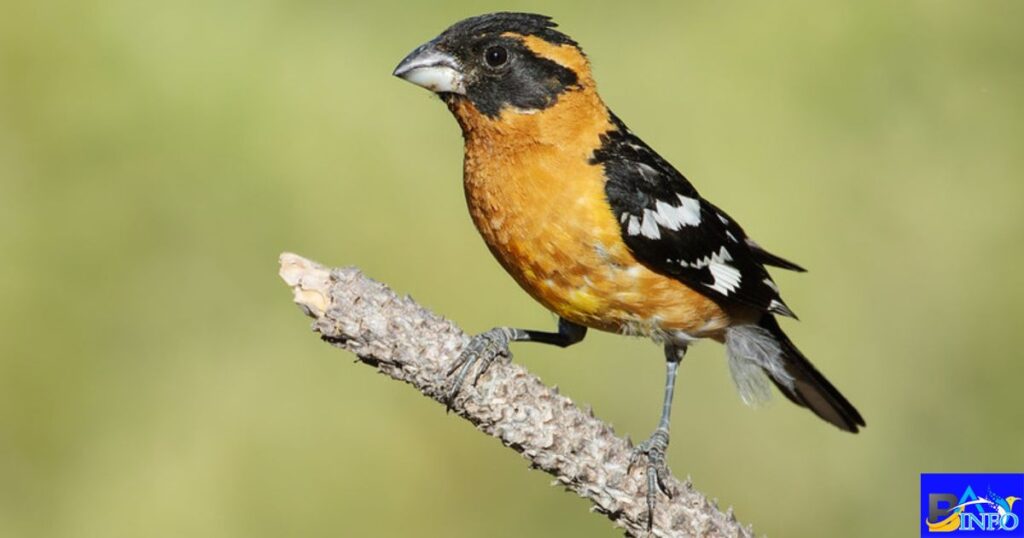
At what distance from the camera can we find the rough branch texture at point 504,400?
391 centimetres

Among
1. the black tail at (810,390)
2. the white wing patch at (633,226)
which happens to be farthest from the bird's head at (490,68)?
the black tail at (810,390)

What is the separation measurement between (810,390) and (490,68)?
2091 mm

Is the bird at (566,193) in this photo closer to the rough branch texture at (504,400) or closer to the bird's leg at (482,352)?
the bird's leg at (482,352)

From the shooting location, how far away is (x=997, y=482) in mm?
Result: 5551

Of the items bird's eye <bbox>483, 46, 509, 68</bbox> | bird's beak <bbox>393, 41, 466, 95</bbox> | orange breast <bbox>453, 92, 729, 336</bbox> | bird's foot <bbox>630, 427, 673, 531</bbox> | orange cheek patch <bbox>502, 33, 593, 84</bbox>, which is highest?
orange cheek patch <bbox>502, 33, 593, 84</bbox>

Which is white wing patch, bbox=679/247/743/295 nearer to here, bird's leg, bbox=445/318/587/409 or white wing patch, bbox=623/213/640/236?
white wing patch, bbox=623/213/640/236

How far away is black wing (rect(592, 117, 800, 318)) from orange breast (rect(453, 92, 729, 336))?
0.05 meters

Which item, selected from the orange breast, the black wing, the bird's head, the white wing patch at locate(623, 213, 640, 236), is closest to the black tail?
the black wing

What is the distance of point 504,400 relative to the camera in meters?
4.19

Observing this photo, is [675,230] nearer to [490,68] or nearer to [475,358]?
[490,68]

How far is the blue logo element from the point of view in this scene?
5207 mm

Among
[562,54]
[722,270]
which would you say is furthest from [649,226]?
[562,54]

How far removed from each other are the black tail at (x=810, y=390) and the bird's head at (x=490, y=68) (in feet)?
5.01

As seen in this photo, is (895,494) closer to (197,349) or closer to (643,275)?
(643,275)
